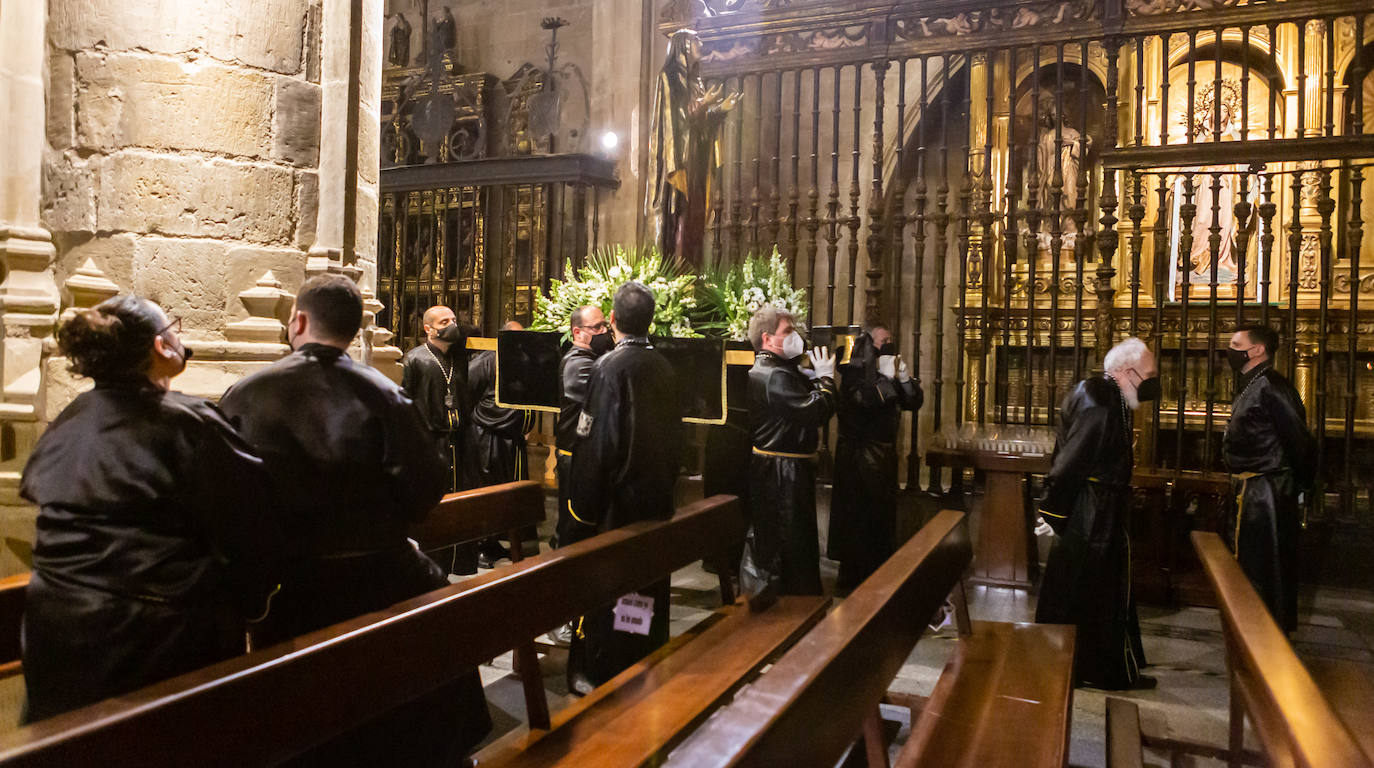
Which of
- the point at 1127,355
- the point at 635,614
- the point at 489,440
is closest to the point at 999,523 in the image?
the point at 1127,355

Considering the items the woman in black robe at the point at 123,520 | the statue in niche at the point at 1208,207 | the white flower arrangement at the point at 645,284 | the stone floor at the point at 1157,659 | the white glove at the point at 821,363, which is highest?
the statue in niche at the point at 1208,207

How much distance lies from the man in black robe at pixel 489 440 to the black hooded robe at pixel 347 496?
4210 millimetres

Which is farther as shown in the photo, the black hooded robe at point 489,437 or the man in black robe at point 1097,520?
the black hooded robe at point 489,437

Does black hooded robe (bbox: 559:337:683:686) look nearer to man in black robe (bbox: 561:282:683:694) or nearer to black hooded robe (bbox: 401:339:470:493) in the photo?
man in black robe (bbox: 561:282:683:694)

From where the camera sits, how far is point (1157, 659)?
4918 mm

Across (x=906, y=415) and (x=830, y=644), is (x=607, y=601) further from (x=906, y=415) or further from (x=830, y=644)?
(x=906, y=415)

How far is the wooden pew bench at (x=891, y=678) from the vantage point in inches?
65.1

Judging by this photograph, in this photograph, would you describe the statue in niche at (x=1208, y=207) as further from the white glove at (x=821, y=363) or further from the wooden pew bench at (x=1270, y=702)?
the wooden pew bench at (x=1270, y=702)

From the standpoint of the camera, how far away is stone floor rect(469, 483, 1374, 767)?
3.94 m

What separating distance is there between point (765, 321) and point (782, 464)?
787 mm

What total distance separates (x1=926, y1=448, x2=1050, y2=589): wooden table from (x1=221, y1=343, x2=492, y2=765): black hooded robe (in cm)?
407

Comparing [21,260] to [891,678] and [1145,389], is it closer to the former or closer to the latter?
[891,678]

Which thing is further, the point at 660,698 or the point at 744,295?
the point at 744,295

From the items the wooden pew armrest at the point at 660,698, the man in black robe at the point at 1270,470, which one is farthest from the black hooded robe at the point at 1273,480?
the wooden pew armrest at the point at 660,698
